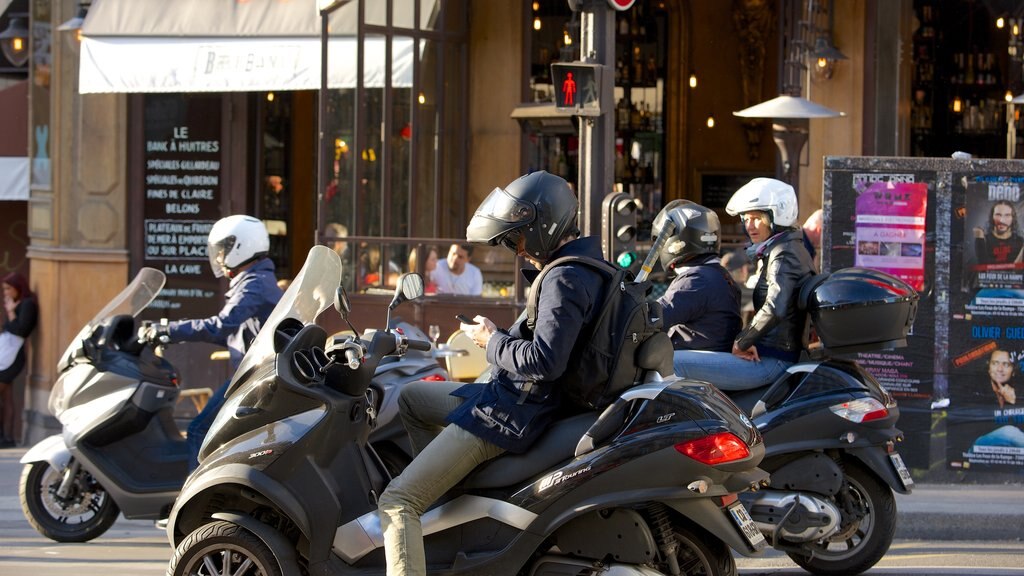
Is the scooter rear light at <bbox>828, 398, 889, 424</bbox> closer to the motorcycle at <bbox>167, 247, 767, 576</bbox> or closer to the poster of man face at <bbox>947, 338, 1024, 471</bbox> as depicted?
the motorcycle at <bbox>167, 247, 767, 576</bbox>

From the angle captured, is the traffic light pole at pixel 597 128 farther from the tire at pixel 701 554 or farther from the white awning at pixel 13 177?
the white awning at pixel 13 177

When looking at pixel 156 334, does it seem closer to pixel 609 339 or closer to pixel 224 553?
pixel 224 553

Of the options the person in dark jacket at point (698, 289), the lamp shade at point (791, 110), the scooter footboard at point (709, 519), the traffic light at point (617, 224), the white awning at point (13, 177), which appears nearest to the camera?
the scooter footboard at point (709, 519)

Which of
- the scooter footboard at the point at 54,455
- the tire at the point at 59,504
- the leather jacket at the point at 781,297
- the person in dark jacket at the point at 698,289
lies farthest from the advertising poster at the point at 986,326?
the scooter footboard at the point at 54,455

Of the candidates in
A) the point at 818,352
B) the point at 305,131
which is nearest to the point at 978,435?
the point at 818,352

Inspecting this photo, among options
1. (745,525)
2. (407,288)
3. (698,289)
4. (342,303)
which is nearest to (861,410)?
(698,289)

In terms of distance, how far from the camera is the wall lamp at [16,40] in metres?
12.7

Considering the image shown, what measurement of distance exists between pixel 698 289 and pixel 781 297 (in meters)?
0.38

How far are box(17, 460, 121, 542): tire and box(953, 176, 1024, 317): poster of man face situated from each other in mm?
4881

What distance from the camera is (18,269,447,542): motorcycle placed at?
695cm

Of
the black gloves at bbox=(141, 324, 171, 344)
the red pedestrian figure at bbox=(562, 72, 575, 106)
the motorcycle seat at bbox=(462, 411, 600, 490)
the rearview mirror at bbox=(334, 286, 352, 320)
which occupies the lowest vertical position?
the motorcycle seat at bbox=(462, 411, 600, 490)

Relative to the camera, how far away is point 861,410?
6133mm

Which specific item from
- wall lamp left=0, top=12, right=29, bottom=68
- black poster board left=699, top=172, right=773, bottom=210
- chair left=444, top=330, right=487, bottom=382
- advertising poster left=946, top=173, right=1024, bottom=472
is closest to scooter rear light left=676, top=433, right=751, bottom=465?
chair left=444, top=330, right=487, bottom=382

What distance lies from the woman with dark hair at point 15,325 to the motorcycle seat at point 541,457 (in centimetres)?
827
